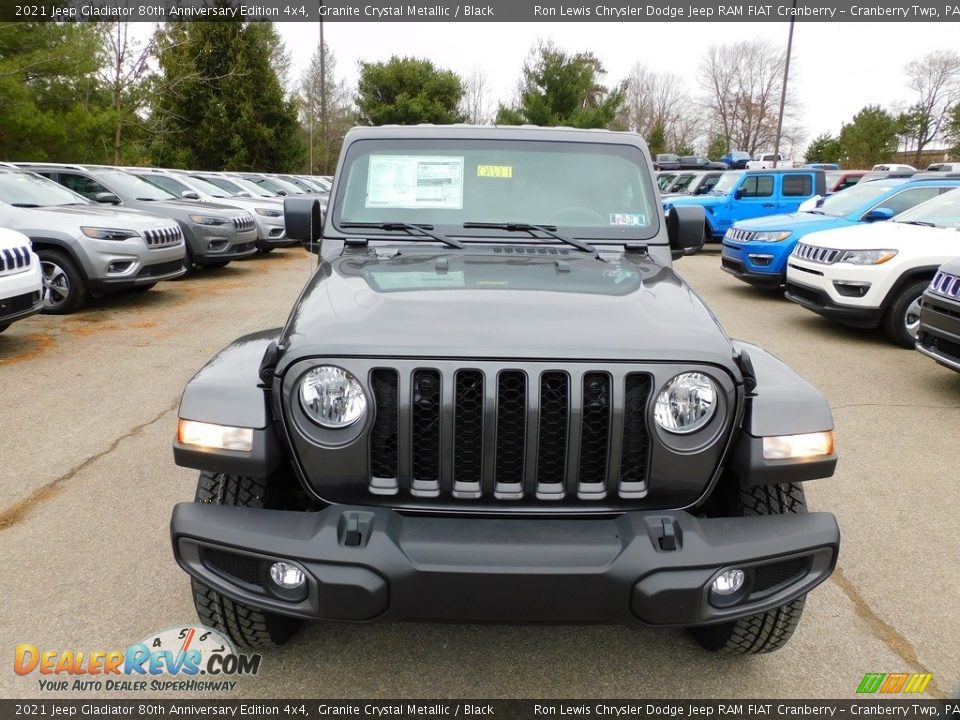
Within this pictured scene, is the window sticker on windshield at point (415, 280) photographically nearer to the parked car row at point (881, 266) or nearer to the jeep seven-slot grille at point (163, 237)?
the parked car row at point (881, 266)

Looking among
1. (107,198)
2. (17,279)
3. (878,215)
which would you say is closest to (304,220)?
(17,279)

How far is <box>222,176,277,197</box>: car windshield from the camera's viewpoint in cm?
1609

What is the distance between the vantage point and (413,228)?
3334 mm

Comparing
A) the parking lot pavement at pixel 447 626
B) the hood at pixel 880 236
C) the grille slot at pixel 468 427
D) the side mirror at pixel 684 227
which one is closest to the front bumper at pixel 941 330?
the parking lot pavement at pixel 447 626

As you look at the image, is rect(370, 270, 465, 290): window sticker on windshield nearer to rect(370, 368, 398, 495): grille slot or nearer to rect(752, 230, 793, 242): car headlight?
rect(370, 368, 398, 495): grille slot

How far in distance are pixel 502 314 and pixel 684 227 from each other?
157 centimetres

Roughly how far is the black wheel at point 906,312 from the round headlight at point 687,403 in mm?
6306

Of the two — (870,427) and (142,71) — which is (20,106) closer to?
(142,71)

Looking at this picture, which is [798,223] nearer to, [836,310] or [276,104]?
[836,310]

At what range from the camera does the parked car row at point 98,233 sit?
6.68 metres

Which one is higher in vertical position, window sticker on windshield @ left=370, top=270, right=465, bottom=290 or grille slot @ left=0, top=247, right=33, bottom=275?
window sticker on windshield @ left=370, top=270, right=465, bottom=290

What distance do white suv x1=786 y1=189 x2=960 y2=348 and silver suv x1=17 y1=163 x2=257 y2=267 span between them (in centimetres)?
852

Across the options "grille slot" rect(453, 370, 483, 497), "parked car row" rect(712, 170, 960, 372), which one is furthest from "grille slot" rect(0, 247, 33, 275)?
"parked car row" rect(712, 170, 960, 372)

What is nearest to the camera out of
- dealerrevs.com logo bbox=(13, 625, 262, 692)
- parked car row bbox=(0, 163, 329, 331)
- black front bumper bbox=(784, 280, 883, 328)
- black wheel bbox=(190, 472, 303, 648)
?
black wheel bbox=(190, 472, 303, 648)
